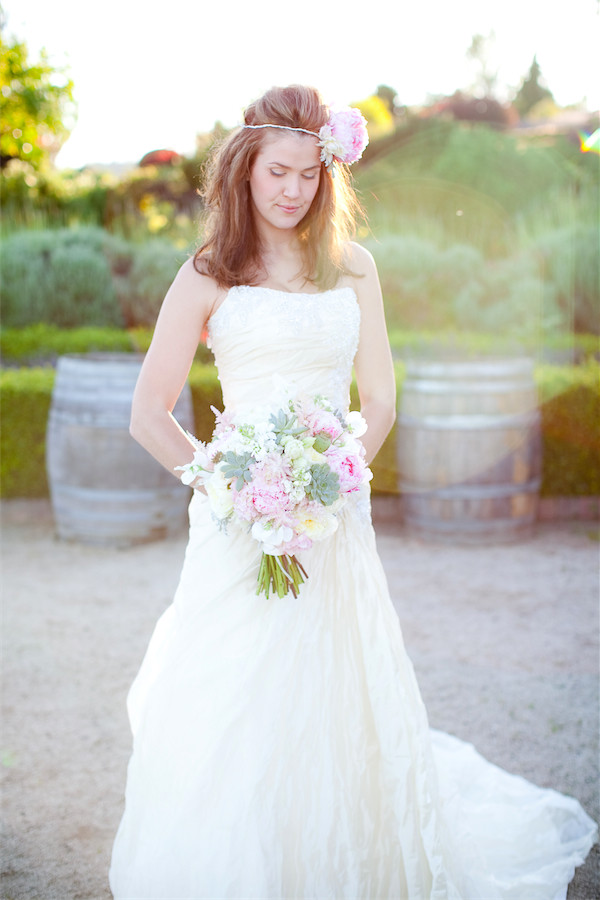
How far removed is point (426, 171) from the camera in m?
18.9

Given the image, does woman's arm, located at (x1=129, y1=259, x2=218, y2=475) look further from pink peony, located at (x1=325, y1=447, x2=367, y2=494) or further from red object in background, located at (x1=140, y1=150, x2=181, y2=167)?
red object in background, located at (x1=140, y1=150, x2=181, y2=167)

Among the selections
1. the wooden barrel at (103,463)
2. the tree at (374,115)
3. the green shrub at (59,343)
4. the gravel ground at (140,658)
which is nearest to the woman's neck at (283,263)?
the gravel ground at (140,658)

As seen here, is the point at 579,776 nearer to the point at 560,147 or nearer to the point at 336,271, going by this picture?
the point at 336,271

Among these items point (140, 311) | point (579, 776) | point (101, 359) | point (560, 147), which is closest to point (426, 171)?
point (560, 147)

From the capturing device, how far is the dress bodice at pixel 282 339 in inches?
88.9

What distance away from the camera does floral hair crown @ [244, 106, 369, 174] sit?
2.21 metres

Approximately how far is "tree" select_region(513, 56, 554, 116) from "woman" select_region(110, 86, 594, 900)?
49307 mm

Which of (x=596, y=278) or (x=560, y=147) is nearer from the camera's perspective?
(x=596, y=278)

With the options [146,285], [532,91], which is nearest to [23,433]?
[146,285]

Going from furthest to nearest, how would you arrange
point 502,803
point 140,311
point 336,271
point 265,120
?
1. point 140,311
2. point 502,803
3. point 336,271
4. point 265,120

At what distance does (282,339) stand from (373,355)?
31 cm

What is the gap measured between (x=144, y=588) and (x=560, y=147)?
18032 mm

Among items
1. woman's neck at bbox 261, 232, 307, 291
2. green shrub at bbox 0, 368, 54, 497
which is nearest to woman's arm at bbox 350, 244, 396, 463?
woman's neck at bbox 261, 232, 307, 291

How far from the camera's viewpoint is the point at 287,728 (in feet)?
7.09
